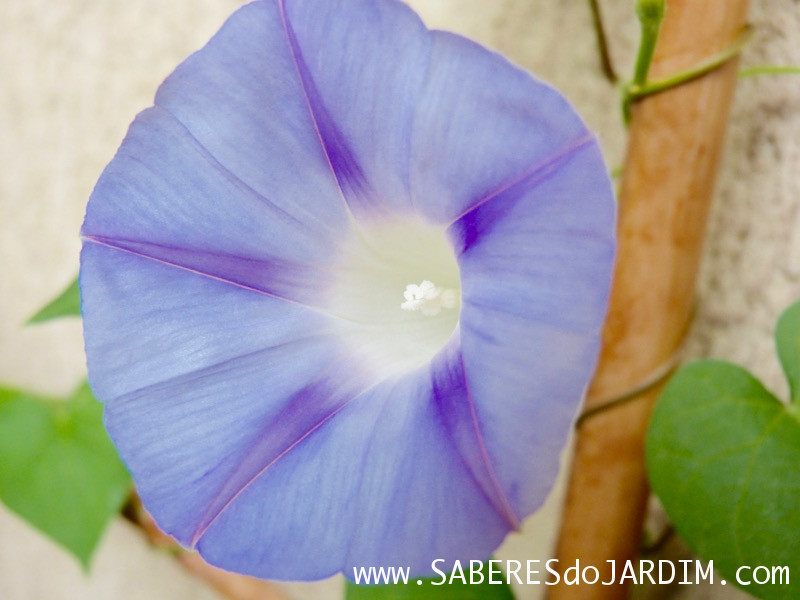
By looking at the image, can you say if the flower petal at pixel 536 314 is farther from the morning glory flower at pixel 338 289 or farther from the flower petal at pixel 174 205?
the flower petal at pixel 174 205

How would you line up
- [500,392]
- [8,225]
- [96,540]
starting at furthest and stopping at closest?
1. [8,225]
2. [96,540]
3. [500,392]

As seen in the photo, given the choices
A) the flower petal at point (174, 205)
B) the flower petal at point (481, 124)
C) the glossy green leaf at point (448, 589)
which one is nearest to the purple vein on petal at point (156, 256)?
the flower petal at point (174, 205)

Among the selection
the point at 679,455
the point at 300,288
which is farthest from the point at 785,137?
the point at 300,288

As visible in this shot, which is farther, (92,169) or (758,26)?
(92,169)

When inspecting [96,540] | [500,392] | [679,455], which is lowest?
[96,540]

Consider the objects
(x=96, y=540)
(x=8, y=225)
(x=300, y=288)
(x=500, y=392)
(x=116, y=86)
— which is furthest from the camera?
(x=8, y=225)

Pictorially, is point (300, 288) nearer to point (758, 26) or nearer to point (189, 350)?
point (189, 350)

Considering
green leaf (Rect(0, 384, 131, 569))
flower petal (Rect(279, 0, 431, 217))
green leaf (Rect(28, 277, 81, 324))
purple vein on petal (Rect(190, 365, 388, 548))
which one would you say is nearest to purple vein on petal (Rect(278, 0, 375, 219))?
flower petal (Rect(279, 0, 431, 217))
